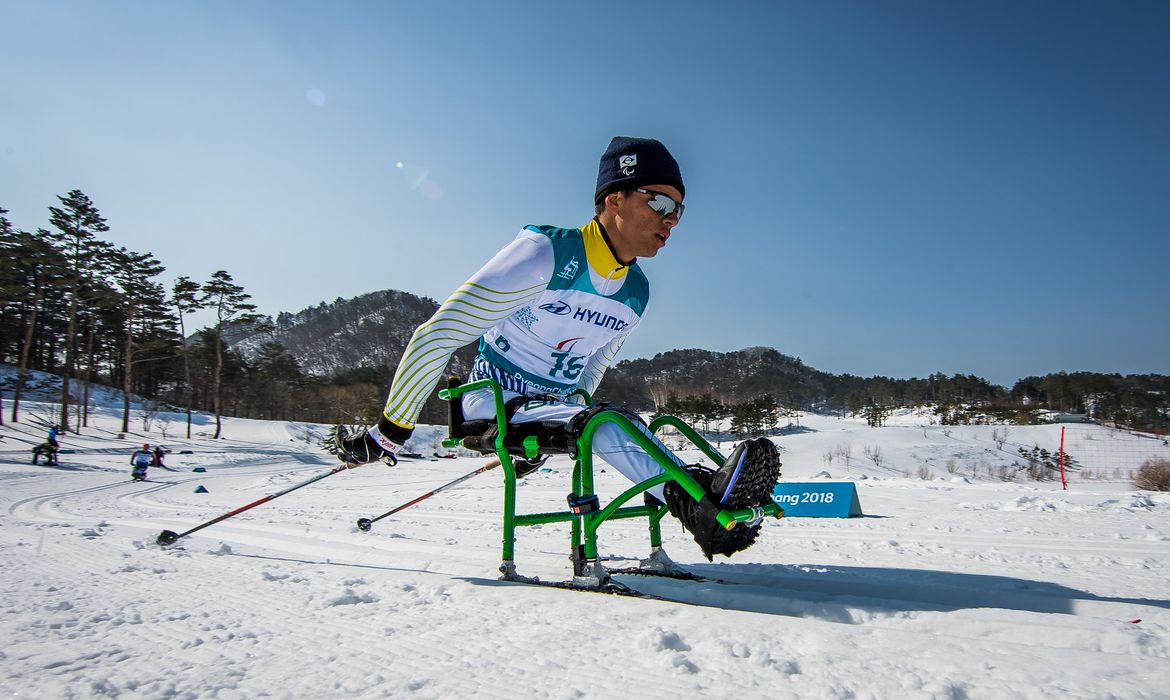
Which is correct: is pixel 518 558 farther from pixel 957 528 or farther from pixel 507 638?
pixel 957 528

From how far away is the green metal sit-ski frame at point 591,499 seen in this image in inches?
83.5

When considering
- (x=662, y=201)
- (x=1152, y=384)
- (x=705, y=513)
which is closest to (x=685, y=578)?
(x=705, y=513)

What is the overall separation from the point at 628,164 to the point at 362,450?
74.5 inches

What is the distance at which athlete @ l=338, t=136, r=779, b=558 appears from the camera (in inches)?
103

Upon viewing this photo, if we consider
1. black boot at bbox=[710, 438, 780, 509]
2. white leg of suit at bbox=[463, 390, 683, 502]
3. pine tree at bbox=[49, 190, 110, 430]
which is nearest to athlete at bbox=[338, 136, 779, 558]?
white leg of suit at bbox=[463, 390, 683, 502]

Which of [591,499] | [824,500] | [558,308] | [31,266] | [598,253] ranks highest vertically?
[31,266]

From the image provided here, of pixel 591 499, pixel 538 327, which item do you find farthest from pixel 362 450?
pixel 591 499

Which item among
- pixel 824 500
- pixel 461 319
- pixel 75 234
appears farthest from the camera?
pixel 75 234

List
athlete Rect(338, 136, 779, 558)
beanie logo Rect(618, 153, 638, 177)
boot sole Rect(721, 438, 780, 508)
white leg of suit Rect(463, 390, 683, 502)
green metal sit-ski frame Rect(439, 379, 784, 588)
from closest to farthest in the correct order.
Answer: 1. boot sole Rect(721, 438, 780, 508)
2. green metal sit-ski frame Rect(439, 379, 784, 588)
3. white leg of suit Rect(463, 390, 683, 502)
4. athlete Rect(338, 136, 779, 558)
5. beanie logo Rect(618, 153, 638, 177)

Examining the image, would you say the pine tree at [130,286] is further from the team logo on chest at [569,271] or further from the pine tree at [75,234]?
the team logo on chest at [569,271]

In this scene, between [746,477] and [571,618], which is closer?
[571,618]

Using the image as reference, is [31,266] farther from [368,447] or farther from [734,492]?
[734,492]

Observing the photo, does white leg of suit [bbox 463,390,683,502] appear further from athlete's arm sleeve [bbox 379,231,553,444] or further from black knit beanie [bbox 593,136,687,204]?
black knit beanie [bbox 593,136,687,204]

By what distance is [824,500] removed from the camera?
19.6 feet
